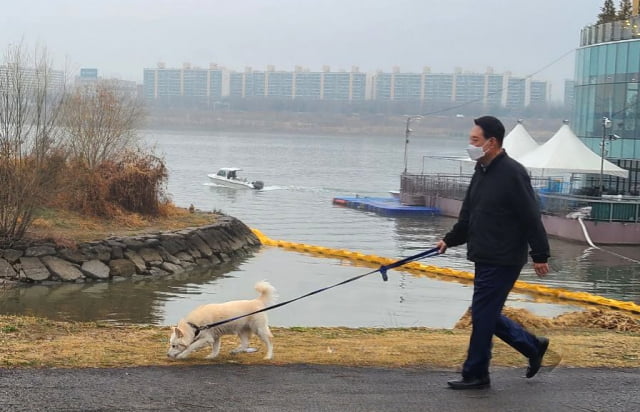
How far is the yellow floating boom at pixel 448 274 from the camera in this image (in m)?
20.7

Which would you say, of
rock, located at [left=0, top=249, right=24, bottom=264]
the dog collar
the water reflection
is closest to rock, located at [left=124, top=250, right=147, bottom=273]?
the water reflection

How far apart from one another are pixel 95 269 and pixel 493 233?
16.2m

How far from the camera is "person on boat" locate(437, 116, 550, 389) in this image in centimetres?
670

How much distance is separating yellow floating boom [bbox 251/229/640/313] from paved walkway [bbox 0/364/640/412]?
40.6 ft

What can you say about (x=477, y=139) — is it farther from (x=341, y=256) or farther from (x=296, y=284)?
(x=341, y=256)

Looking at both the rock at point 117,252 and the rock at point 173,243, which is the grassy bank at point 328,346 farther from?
the rock at point 173,243

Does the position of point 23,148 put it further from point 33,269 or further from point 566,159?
point 566,159

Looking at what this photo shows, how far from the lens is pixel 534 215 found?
6.69 meters

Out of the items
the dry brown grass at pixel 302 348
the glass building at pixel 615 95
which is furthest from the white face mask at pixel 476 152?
the glass building at pixel 615 95

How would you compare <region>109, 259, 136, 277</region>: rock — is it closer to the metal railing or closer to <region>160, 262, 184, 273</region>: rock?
<region>160, 262, 184, 273</region>: rock

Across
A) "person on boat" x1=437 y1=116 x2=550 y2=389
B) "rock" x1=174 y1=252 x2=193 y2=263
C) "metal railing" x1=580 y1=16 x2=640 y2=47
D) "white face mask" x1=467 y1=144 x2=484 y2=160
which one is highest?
"metal railing" x1=580 y1=16 x2=640 y2=47

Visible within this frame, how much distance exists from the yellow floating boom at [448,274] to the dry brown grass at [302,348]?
1020 centimetres

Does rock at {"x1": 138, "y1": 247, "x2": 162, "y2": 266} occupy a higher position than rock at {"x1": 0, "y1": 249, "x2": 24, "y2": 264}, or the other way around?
rock at {"x1": 0, "y1": 249, "x2": 24, "y2": 264}

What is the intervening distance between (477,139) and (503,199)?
0.50 meters
